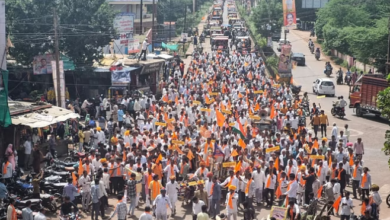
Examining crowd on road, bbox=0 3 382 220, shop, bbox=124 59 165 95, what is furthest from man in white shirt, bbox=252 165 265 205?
shop, bbox=124 59 165 95

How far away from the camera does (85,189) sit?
16.5m

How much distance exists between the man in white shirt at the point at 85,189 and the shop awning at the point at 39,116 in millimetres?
4437

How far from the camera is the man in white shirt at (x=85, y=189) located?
53.7ft

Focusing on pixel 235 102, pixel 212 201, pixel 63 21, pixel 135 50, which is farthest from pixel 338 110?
pixel 212 201

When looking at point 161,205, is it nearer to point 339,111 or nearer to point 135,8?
point 339,111

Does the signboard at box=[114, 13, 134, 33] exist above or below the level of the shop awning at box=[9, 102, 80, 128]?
above

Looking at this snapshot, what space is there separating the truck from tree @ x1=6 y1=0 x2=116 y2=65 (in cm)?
1226

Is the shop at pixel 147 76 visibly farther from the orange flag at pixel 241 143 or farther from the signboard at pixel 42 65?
the orange flag at pixel 241 143

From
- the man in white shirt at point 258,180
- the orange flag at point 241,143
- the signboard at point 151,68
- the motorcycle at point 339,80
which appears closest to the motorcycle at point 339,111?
the signboard at point 151,68

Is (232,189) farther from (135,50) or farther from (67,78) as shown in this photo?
(135,50)

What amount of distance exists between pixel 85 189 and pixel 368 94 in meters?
18.1

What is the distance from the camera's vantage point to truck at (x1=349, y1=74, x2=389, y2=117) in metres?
30.3

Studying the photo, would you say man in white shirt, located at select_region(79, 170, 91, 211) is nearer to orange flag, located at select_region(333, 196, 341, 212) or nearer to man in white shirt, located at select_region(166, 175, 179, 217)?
man in white shirt, located at select_region(166, 175, 179, 217)

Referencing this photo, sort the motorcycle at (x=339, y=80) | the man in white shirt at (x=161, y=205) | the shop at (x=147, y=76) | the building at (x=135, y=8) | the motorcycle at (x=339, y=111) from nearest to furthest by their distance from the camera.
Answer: the man in white shirt at (x=161, y=205)
the motorcycle at (x=339, y=111)
the shop at (x=147, y=76)
the motorcycle at (x=339, y=80)
the building at (x=135, y=8)
